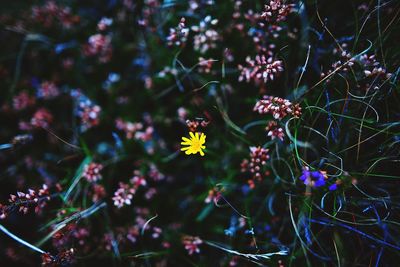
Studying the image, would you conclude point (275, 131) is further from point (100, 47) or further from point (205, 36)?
point (100, 47)

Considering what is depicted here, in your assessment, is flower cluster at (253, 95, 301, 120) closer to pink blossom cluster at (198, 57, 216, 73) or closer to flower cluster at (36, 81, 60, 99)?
pink blossom cluster at (198, 57, 216, 73)

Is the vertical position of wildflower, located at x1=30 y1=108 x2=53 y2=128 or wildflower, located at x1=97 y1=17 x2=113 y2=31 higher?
wildflower, located at x1=97 y1=17 x2=113 y2=31

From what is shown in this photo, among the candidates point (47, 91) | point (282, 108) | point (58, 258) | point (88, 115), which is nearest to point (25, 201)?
point (58, 258)

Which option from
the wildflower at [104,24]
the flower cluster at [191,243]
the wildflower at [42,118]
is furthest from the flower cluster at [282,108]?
the wildflower at [42,118]

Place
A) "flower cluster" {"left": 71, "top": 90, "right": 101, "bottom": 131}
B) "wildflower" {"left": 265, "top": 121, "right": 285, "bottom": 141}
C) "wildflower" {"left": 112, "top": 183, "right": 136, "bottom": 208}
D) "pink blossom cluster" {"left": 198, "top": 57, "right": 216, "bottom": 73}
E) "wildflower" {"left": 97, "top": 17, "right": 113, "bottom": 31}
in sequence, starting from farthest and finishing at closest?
"wildflower" {"left": 97, "top": 17, "right": 113, "bottom": 31} < "flower cluster" {"left": 71, "top": 90, "right": 101, "bottom": 131} < "pink blossom cluster" {"left": 198, "top": 57, "right": 216, "bottom": 73} < "wildflower" {"left": 112, "top": 183, "right": 136, "bottom": 208} < "wildflower" {"left": 265, "top": 121, "right": 285, "bottom": 141}

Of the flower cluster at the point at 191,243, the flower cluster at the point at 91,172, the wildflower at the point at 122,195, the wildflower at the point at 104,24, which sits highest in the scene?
the wildflower at the point at 104,24

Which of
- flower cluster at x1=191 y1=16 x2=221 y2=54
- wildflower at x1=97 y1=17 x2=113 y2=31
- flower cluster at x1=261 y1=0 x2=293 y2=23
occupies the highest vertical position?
flower cluster at x1=261 y1=0 x2=293 y2=23

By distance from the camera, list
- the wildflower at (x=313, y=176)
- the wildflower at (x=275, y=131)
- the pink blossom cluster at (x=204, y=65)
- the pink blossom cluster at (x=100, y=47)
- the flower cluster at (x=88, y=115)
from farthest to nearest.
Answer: the pink blossom cluster at (x=100, y=47), the flower cluster at (x=88, y=115), the pink blossom cluster at (x=204, y=65), the wildflower at (x=275, y=131), the wildflower at (x=313, y=176)

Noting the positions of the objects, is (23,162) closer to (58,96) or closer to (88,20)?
(58,96)

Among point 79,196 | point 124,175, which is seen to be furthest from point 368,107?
point 79,196

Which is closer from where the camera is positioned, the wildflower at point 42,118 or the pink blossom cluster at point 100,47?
the wildflower at point 42,118

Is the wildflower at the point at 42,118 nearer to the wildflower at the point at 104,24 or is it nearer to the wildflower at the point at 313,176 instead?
the wildflower at the point at 104,24

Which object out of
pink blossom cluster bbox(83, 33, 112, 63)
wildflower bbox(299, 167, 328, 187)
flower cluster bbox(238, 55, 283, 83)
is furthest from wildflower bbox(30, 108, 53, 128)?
wildflower bbox(299, 167, 328, 187)
